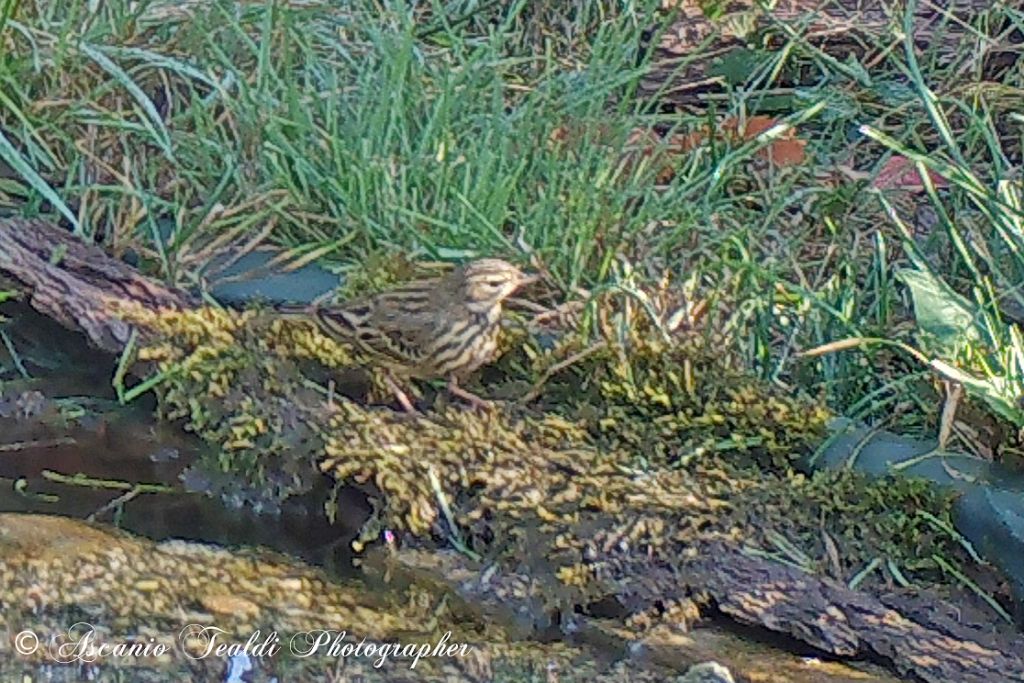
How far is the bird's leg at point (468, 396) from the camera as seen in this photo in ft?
11.3

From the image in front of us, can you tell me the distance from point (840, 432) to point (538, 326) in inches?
33.0

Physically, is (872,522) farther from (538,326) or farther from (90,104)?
(90,104)

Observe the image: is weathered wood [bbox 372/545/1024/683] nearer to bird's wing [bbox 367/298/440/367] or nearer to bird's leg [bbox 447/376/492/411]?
bird's leg [bbox 447/376/492/411]

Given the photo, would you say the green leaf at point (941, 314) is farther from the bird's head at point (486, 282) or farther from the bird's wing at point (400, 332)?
the bird's wing at point (400, 332)

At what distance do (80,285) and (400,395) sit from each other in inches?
32.8

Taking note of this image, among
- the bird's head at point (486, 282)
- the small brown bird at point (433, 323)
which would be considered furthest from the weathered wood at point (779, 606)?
the bird's head at point (486, 282)

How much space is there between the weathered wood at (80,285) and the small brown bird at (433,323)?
40 centimetres

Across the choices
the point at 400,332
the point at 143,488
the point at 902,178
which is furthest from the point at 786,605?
the point at 902,178

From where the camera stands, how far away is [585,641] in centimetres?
278

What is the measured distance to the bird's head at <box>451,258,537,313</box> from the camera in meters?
3.63

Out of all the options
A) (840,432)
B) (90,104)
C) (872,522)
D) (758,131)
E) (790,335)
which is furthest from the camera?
(758,131)

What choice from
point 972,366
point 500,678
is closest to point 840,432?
point 972,366

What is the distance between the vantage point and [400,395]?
11.5 ft

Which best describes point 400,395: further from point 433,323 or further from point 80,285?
point 80,285
